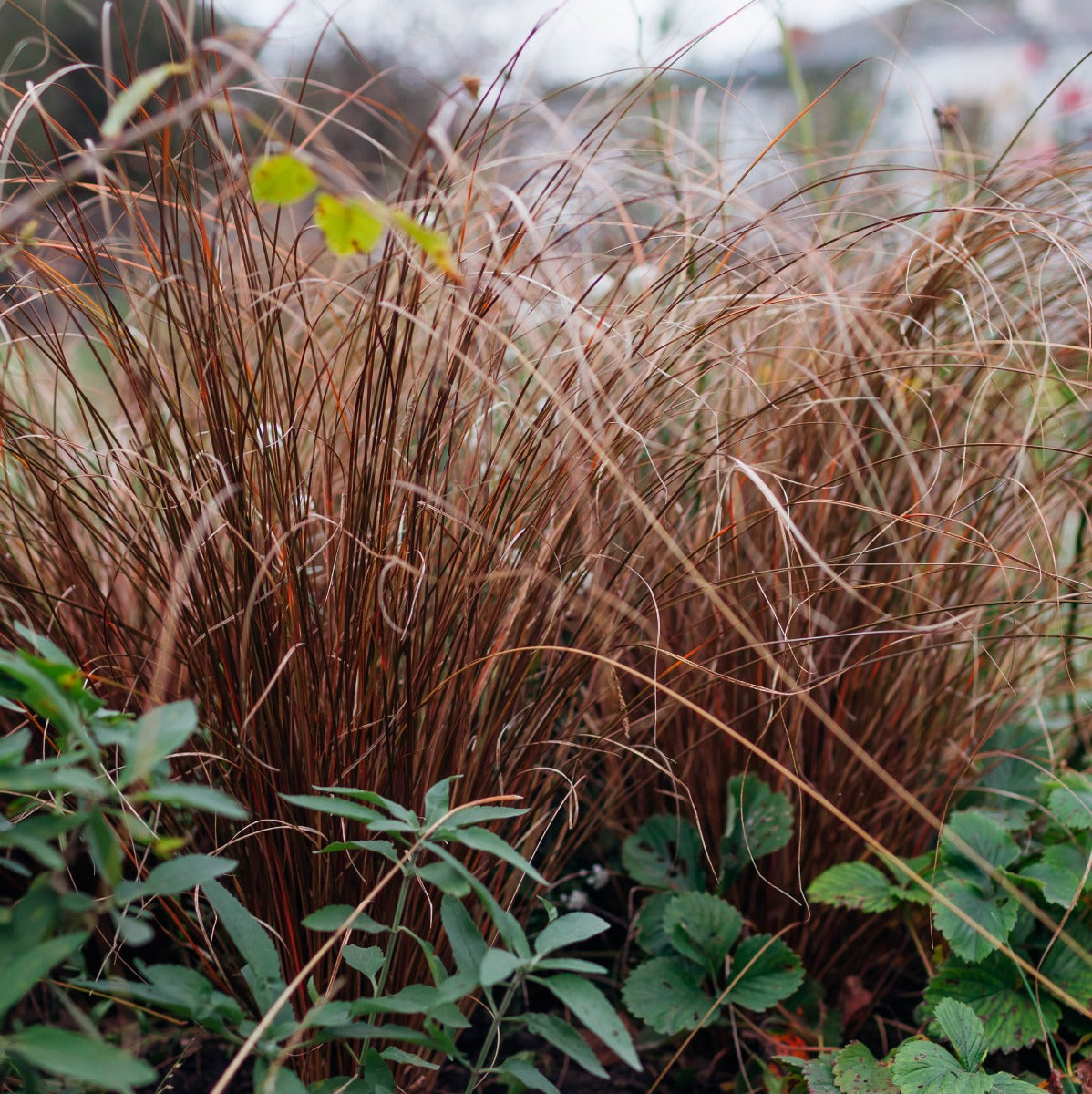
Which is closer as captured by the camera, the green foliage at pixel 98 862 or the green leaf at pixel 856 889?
the green foliage at pixel 98 862

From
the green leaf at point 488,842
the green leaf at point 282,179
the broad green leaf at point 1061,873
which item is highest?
the green leaf at point 282,179

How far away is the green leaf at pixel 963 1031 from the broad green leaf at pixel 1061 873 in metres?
0.18

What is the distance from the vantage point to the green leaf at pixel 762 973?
1075 millimetres

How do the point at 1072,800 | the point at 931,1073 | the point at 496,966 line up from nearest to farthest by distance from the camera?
the point at 496,966
the point at 931,1073
the point at 1072,800

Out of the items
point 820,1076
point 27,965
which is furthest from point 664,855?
point 27,965

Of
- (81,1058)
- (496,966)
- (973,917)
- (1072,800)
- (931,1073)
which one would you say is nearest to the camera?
(81,1058)

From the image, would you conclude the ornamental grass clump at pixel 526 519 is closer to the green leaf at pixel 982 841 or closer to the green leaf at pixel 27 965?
the green leaf at pixel 982 841

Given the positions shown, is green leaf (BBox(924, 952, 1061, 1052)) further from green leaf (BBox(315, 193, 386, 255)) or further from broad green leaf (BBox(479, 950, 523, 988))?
green leaf (BBox(315, 193, 386, 255))

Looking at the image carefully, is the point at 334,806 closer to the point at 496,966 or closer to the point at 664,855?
the point at 496,966

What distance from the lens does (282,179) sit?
64 centimetres

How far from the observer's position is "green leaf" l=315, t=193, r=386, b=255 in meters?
0.63

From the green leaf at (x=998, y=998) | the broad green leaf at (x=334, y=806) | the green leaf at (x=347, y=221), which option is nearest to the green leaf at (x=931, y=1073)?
the green leaf at (x=998, y=998)

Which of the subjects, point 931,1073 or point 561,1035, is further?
point 931,1073

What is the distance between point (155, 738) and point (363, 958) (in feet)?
1.11
